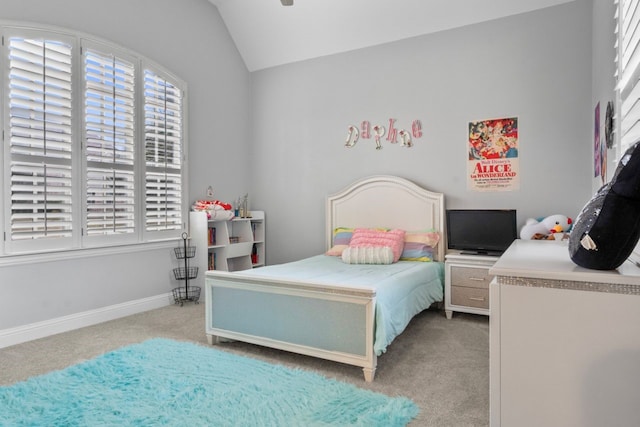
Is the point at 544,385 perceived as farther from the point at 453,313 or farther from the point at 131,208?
the point at 131,208

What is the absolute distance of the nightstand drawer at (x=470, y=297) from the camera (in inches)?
140

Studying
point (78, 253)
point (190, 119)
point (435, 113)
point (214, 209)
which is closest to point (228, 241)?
point (214, 209)

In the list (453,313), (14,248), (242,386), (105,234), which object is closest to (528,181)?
(453,313)

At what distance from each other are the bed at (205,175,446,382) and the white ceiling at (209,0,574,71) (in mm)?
2493

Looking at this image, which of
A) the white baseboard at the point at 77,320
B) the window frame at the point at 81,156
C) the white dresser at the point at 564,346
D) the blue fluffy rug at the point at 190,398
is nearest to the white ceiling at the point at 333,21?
the window frame at the point at 81,156

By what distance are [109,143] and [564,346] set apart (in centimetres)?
376

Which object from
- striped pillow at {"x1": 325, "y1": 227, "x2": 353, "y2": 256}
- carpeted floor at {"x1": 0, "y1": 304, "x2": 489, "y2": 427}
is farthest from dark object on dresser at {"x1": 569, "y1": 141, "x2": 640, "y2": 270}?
striped pillow at {"x1": 325, "y1": 227, "x2": 353, "y2": 256}

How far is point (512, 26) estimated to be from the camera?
386 centimetres

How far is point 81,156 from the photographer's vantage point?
3445mm

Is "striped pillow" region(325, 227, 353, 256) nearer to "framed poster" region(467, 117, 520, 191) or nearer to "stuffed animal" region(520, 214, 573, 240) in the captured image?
"framed poster" region(467, 117, 520, 191)

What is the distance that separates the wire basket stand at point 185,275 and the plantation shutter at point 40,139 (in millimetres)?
1180

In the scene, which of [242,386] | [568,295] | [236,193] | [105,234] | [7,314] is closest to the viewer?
[568,295]

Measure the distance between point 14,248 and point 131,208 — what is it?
1.00 m

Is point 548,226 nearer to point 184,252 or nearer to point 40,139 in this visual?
point 184,252
